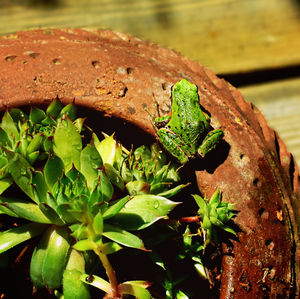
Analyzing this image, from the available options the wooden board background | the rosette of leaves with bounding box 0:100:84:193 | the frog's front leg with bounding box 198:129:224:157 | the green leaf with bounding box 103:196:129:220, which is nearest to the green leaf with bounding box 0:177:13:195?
the rosette of leaves with bounding box 0:100:84:193

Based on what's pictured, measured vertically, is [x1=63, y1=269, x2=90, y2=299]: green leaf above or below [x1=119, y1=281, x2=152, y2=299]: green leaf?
above

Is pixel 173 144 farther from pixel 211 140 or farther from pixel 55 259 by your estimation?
pixel 55 259

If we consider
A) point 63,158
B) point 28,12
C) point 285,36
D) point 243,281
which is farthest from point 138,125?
point 285,36

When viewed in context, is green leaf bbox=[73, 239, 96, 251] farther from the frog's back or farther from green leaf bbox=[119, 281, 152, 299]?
the frog's back

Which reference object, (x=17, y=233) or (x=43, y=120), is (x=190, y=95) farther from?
(x=17, y=233)

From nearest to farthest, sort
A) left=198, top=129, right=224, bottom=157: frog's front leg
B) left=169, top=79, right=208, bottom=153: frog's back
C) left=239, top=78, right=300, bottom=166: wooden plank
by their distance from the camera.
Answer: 1. left=198, top=129, right=224, bottom=157: frog's front leg
2. left=169, top=79, right=208, bottom=153: frog's back
3. left=239, top=78, right=300, bottom=166: wooden plank

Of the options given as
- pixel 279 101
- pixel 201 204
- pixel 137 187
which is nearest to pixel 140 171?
pixel 137 187
